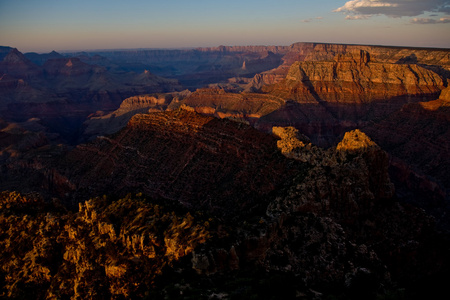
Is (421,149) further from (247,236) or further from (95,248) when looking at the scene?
(95,248)

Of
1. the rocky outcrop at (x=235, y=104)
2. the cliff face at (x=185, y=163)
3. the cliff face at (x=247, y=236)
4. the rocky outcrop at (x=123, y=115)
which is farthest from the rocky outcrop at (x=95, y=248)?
the rocky outcrop at (x=123, y=115)

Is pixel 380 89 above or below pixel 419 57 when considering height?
below

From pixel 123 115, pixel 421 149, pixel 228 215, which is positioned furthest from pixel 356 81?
pixel 228 215

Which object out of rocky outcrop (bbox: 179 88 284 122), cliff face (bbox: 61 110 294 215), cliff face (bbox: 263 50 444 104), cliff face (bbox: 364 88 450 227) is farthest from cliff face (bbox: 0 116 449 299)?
cliff face (bbox: 263 50 444 104)

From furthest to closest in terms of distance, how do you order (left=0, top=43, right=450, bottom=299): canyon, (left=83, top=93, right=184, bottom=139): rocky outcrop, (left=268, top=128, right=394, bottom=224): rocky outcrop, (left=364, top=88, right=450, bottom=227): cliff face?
(left=83, top=93, right=184, bottom=139): rocky outcrop < (left=364, top=88, right=450, bottom=227): cliff face < (left=268, top=128, right=394, bottom=224): rocky outcrop < (left=0, top=43, right=450, bottom=299): canyon

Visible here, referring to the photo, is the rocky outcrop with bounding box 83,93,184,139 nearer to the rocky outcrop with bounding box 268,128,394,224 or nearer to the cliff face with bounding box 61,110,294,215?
the cliff face with bounding box 61,110,294,215

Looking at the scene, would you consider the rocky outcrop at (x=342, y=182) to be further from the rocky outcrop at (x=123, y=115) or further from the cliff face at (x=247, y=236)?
the rocky outcrop at (x=123, y=115)

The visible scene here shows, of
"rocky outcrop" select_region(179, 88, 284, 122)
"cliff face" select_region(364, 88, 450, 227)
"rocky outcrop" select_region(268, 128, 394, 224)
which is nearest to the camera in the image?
"rocky outcrop" select_region(268, 128, 394, 224)

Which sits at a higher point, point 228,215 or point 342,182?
point 342,182

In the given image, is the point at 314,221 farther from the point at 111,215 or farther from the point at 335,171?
the point at 111,215

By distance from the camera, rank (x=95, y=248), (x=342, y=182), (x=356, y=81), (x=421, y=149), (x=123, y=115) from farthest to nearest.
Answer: (x=123, y=115)
(x=356, y=81)
(x=421, y=149)
(x=342, y=182)
(x=95, y=248)

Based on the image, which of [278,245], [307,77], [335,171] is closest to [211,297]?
[278,245]
